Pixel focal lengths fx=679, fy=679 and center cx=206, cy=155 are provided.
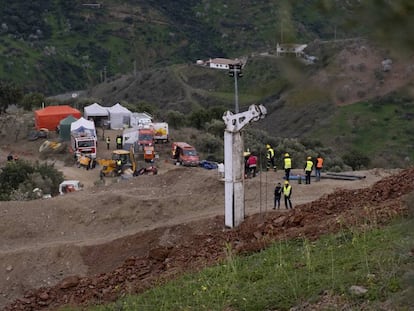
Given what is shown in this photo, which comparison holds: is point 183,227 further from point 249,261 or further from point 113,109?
point 113,109

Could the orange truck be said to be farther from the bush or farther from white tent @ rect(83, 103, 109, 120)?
white tent @ rect(83, 103, 109, 120)

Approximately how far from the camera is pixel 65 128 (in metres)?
36.0

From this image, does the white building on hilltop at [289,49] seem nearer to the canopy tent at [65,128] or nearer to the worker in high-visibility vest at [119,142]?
the worker in high-visibility vest at [119,142]

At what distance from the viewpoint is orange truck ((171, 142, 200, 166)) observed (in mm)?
29969

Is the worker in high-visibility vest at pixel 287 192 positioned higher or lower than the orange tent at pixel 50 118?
lower

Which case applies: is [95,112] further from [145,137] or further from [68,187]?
[68,187]

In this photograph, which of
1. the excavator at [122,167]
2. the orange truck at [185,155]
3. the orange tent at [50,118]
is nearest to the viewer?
the excavator at [122,167]

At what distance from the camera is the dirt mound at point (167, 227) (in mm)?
10586

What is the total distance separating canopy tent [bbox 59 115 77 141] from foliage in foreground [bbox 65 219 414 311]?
88.8 feet

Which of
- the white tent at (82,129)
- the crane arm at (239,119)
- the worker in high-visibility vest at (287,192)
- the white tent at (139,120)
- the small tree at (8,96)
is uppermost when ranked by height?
the small tree at (8,96)

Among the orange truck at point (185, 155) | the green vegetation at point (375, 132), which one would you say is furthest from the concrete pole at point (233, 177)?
the green vegetation at point (375, 132)

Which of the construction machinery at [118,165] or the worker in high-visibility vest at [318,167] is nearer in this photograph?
the worker in high-visibility vest at [318,167]

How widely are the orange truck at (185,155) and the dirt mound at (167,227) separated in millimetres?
10013

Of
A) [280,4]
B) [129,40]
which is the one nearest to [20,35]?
[129,40]
